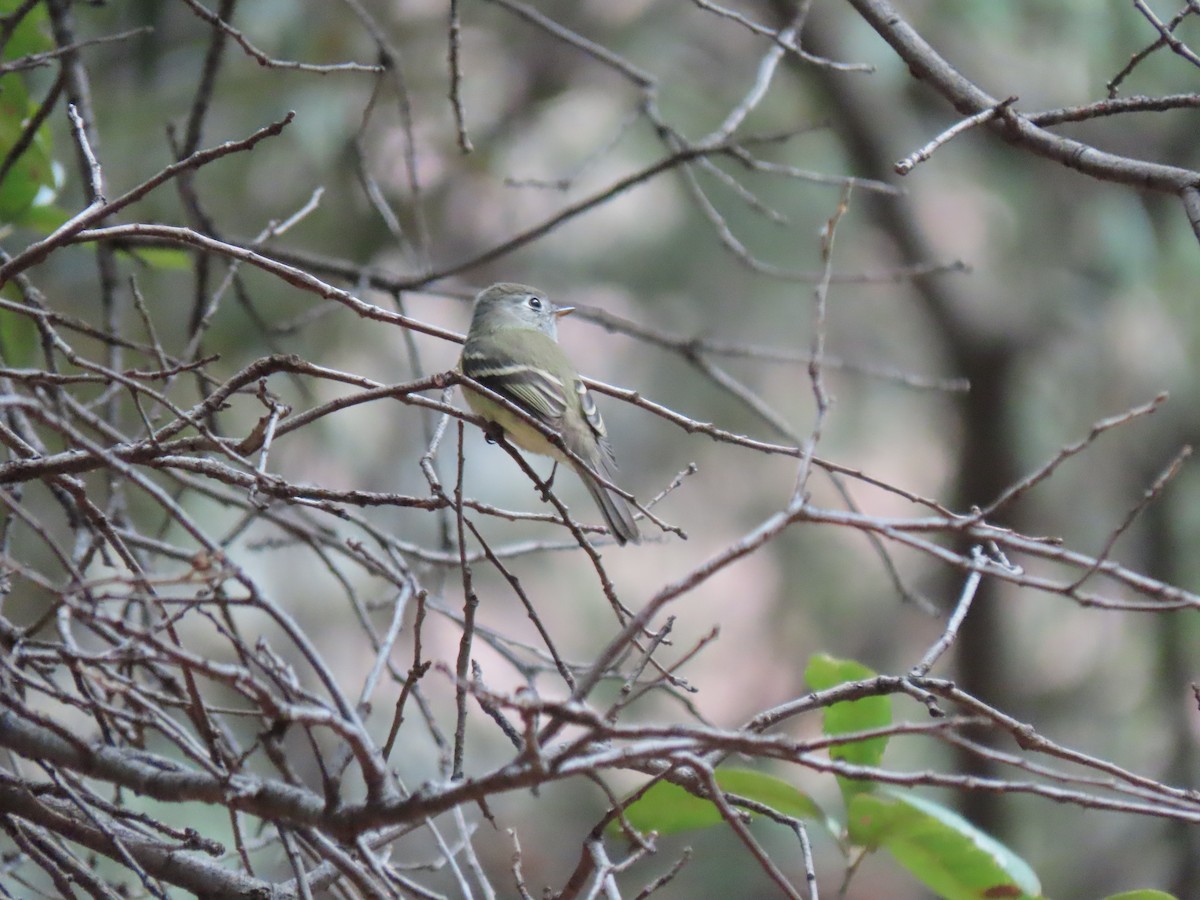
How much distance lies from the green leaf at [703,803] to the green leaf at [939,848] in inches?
5.6

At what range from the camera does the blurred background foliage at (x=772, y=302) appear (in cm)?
596

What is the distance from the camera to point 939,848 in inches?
83.5

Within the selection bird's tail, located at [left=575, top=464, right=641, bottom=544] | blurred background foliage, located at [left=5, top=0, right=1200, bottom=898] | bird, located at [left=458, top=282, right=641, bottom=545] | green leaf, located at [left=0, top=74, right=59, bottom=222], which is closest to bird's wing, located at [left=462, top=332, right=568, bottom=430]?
bird, located at [left=458, top=282, right=641, bottom=545]

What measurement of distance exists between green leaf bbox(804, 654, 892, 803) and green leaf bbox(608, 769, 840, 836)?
8 centimetres

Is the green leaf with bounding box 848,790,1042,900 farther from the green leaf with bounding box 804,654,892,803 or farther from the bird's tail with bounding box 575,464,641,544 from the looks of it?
the bird's tail with bounding box 575,464,641,544

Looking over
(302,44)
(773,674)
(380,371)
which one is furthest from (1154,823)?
(302,44)

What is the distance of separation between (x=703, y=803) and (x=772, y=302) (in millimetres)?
7103

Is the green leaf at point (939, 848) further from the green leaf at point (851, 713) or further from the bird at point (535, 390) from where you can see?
the bird at point (535, 390)

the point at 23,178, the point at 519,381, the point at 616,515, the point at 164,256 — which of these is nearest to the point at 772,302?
the point at 519,381

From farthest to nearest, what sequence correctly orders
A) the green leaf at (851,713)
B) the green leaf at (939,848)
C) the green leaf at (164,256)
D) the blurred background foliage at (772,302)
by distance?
the blurred background foliage at (772,302), the green leaf at (164,256), the green leaf at (851,713), the green leaf at (939,848)

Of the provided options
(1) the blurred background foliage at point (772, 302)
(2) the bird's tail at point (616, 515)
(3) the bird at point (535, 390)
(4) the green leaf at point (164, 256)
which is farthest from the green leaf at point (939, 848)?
(1) the blurred background foliage at point (772, 302)

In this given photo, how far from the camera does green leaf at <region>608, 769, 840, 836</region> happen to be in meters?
2.29

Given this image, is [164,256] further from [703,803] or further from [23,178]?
[703,803]

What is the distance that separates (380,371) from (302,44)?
219 cm
